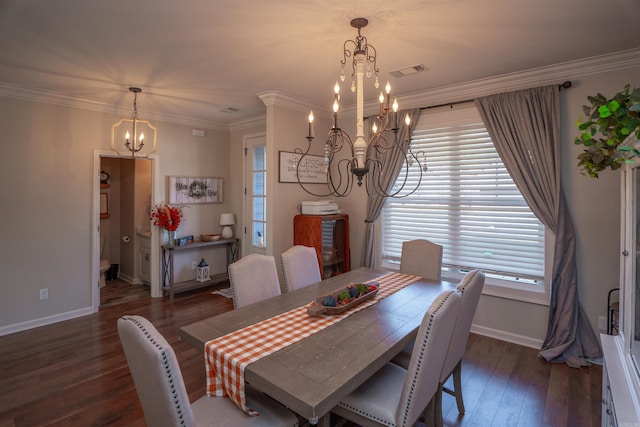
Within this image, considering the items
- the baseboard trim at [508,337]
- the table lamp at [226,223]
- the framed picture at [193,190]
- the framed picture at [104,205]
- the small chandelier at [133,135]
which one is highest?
the small chandelier at [133,135]

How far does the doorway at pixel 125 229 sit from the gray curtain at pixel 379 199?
2.96 m

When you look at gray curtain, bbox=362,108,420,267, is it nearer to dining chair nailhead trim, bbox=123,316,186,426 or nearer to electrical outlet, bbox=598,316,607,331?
electrical outlet, bbox=598,316,607,331

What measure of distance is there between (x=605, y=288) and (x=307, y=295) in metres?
2.53

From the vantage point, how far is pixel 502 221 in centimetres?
329

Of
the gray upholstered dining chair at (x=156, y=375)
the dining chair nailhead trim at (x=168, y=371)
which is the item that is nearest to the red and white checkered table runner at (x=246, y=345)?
the gray upholstered dining chair at (x=156, y=375)

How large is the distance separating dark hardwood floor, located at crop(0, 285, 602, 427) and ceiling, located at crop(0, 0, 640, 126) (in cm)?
256

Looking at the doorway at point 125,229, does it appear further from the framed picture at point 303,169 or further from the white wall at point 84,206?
the framed picture at point 303,169

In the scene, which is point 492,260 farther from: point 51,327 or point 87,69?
point 51,327

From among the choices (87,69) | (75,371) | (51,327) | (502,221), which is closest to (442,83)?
(502,221)

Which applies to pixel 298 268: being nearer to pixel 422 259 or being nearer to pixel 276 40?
pixel 422 259

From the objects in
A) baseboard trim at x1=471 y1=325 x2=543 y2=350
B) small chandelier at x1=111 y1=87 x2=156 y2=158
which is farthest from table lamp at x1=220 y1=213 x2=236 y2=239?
baseboard trim at x1=471 y1=325 x2=543 y2=350

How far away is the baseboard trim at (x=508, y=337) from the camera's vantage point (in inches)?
123

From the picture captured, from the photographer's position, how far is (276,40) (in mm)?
2432

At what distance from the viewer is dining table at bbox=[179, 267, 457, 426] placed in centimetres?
127
